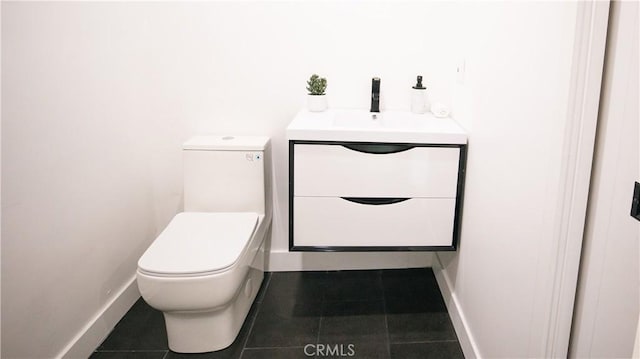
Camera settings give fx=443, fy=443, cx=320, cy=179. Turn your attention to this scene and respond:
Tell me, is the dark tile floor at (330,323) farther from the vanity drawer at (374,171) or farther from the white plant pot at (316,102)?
the white plant pot at (316,102)

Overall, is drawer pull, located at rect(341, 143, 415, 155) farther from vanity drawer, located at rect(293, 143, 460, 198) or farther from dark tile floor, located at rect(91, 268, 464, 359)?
dark tile floor, located at rect(91, 268, 464, 359)

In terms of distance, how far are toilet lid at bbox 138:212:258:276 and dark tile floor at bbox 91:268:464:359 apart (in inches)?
17.4

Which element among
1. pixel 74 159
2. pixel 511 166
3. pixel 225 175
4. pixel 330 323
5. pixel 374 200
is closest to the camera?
pixel 511 166

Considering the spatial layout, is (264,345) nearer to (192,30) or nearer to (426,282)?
(426,282)

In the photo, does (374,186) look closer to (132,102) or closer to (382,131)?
(382,131)

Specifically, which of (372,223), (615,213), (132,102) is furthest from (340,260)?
(615,213)

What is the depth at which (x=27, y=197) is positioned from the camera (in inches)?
56.8

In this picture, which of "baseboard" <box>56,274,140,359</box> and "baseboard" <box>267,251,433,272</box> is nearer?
"baseboard" <box>56,274,140,359</box>

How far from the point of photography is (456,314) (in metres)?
1.95

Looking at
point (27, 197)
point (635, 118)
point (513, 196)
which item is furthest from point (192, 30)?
point (635, 118)

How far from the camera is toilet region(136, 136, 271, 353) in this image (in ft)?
5.35

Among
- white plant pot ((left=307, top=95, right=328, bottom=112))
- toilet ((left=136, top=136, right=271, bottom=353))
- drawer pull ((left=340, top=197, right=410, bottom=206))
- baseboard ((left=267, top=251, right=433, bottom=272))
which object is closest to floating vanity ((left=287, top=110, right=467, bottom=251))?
drawer pull ((left=340, top=197, right=410, bottom=206))

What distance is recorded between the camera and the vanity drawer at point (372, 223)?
1.90m

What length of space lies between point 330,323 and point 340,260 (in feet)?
1.69
